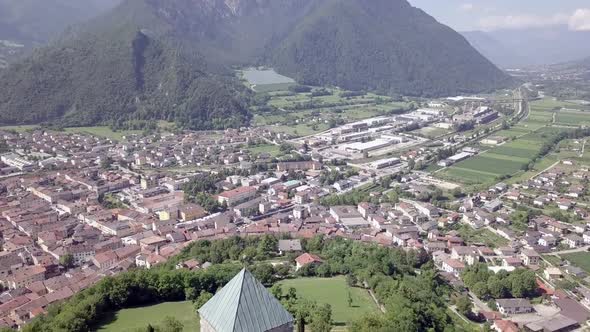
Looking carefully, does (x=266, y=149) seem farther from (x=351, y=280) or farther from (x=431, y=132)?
(x=351, y=280)

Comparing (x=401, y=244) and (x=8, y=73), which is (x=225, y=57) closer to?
(x=8, y=73)

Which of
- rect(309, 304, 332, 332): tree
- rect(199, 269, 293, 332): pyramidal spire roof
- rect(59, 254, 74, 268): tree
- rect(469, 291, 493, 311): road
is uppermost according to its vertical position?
rect(199, 269, 293, 332): pyramidal spire roof

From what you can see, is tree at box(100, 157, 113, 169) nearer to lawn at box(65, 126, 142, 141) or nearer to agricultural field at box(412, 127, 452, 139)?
lawn at box(65, 126, 142, 141)

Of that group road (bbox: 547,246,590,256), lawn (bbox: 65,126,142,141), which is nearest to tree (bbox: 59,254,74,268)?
road (bbox: 547,246,590,256)

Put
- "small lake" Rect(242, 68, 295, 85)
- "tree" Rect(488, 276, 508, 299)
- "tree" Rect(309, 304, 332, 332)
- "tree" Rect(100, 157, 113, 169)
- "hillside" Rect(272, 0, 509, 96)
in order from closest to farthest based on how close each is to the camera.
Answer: "tree" Rect(309, 304, 332, 332), "tree" Rect(488, 276, 508, 299), "tree" Rect(100, 157, 113, 169), "small lake" Rect(242, 68, 295, 85), "hillside" Rect(272, 0, 509, 96)

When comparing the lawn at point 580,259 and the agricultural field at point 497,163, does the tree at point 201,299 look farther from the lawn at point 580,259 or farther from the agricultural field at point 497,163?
the agricultural field at point 497,163

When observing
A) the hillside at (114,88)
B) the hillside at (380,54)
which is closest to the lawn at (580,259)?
the hillside at (114,88)

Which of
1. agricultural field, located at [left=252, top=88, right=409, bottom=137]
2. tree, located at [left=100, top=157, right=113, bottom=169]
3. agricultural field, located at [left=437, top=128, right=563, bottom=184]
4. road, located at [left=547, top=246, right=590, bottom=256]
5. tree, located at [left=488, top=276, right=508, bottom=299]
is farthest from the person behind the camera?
agricultural field, located at [left=252, top=88, right=409, bottom=137]
